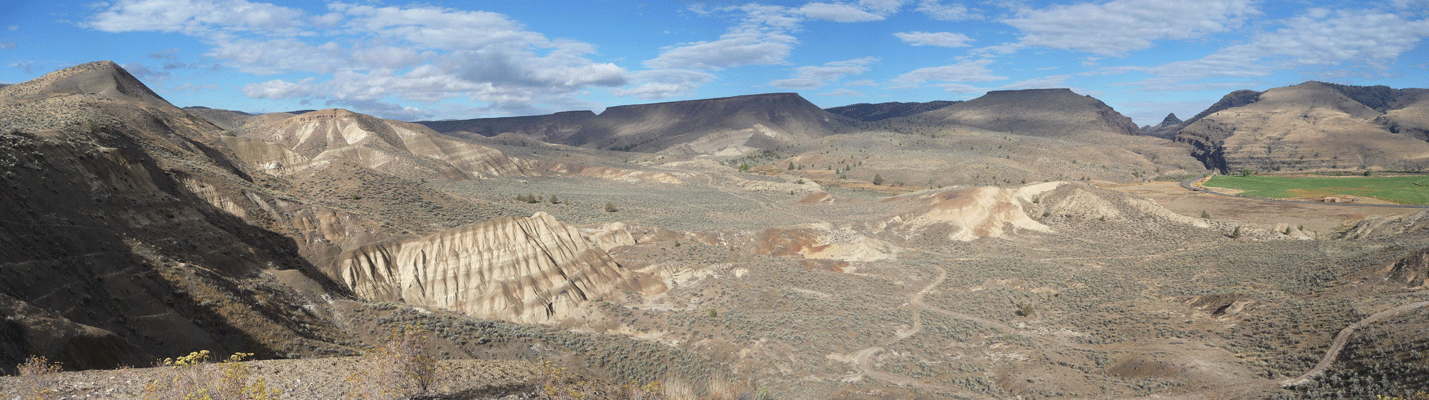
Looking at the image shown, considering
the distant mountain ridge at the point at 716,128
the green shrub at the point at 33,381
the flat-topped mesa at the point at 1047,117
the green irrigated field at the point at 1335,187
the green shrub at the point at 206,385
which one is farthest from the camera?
the flat-topped mesa at the point at 1047,117

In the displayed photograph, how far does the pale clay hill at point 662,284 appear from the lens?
15.6 meters

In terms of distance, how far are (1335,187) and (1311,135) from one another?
54533 mm

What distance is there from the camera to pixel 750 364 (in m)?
25.6

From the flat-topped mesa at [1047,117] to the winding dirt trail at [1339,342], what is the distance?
145849 millimetres

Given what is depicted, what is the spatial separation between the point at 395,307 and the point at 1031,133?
564ft

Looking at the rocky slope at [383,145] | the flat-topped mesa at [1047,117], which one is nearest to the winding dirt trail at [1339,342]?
the rocky slope at [383,145]

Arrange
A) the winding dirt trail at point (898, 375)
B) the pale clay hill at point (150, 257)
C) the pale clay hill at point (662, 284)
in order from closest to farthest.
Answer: the pale clay hill at point (150, 257) → the pale clay hill at point (662, 284) → the winding dirt trail at point (898, 375)

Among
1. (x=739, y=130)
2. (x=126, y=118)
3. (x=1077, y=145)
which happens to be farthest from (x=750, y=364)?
(x=739, y=130)

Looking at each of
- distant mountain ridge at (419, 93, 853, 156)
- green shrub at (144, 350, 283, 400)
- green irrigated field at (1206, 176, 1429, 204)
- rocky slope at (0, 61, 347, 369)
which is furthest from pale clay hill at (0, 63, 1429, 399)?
distant mountain ridge at (419, 93, 853, 156)

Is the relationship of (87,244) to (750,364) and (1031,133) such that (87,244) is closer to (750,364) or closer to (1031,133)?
(750,364)

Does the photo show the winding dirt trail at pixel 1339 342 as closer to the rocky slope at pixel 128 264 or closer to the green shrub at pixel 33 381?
the rocky slope at pixel 128 264

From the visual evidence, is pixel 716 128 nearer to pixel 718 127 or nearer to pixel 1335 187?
pixel 718 127

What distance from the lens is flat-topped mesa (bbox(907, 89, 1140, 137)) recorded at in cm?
16538

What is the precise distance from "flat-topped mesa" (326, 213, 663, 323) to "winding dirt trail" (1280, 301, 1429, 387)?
2651 cm
